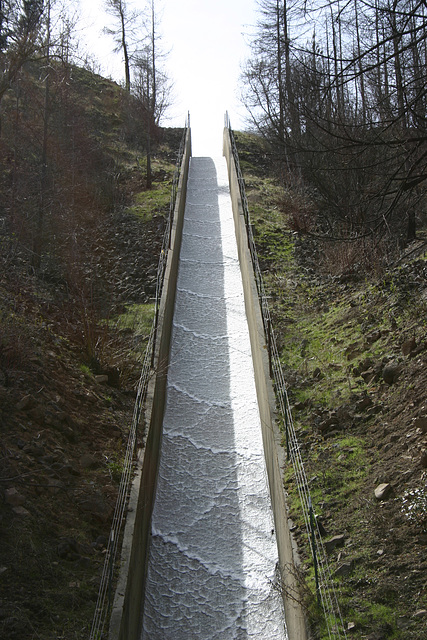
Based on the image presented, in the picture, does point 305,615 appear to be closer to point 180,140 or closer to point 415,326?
point 415,326

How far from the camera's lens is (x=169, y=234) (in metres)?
17.5

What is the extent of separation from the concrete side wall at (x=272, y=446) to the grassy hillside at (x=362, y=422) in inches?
6.5

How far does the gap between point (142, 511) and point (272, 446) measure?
1965 millimetres

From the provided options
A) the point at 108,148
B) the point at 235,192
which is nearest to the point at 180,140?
the point at 108,148

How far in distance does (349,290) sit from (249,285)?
2152mm

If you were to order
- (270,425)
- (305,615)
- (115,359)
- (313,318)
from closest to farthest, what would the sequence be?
(305,615), (270,425), (115,359), (313,318)

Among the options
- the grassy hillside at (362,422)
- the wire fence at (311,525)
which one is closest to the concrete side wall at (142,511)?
the grassy hillside at (362,422)

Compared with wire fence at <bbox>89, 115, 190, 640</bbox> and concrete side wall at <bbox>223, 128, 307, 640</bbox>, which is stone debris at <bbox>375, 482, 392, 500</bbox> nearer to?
concrete side wall at <bbox>223, 128, 307, 640</bbox>

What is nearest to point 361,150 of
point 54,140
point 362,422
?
point 362,422

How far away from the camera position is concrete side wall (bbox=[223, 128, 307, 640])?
258 inches

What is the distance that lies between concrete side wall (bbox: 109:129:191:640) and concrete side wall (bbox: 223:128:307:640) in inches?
62.6

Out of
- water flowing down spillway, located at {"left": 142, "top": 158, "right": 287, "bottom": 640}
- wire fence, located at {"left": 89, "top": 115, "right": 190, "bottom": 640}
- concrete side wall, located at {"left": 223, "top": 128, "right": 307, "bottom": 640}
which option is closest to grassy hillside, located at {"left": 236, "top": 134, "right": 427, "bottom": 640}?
concrete side wall, located at {"left": 223, "top": 128, "right": 307, "bottom": 640}

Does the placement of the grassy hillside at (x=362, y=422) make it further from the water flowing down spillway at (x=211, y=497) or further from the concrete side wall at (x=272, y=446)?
the water flowing down spillway at (x=211, y=497)

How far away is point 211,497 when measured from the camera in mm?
8984
